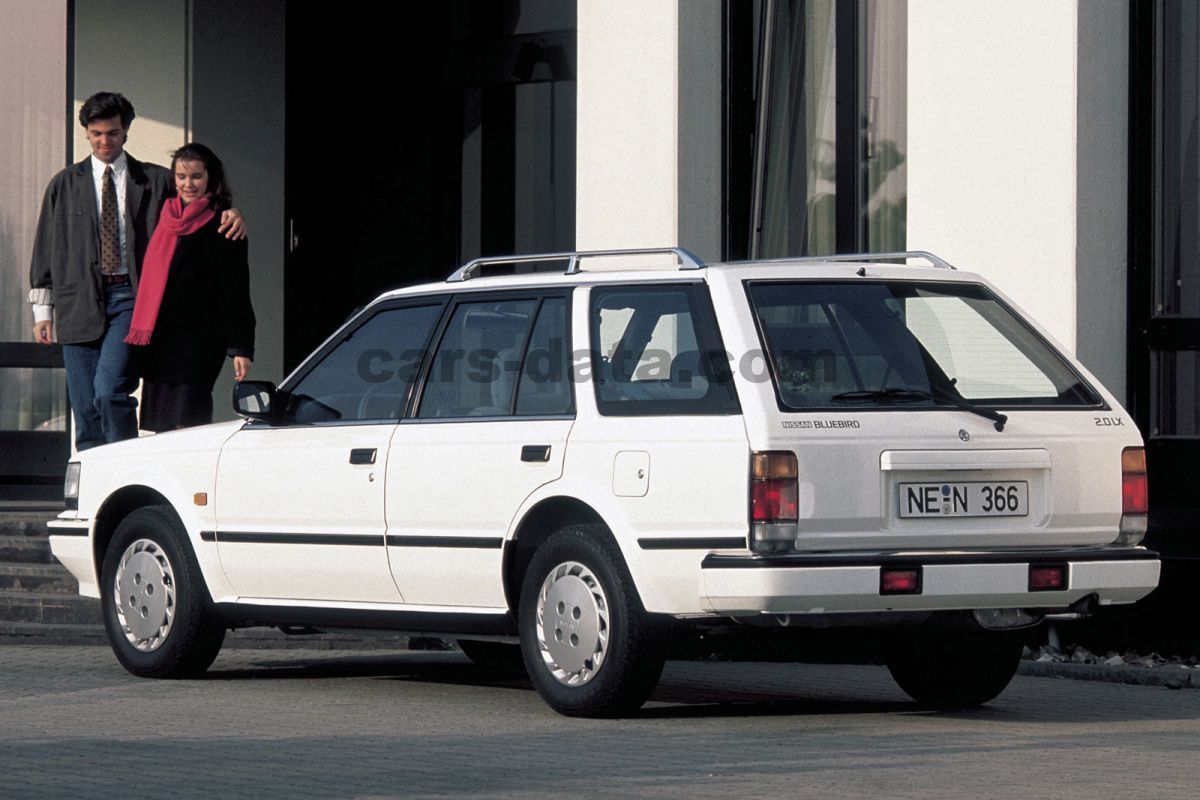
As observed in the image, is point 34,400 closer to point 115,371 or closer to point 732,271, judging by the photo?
point 115,371

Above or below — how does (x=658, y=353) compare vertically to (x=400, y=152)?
below

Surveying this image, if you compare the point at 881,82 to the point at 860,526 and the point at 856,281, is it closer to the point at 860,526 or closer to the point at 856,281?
the point at 856,281

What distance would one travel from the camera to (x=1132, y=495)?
8.69m

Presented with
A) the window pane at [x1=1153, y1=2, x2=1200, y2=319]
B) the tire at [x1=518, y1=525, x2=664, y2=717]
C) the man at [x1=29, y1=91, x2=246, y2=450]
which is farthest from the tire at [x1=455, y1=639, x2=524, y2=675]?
the window pane at [x1=1153, y1=2, x2=1200, y2=319]

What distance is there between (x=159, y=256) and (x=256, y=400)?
2434 mm

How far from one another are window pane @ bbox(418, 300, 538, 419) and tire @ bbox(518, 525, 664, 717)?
2.39 feet

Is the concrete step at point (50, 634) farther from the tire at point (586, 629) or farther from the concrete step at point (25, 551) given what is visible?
the tire at point (586, 629)

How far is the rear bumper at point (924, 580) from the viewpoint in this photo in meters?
8.01

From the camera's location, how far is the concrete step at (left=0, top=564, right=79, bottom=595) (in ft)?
40.8

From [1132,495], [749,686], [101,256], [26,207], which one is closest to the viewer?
[1132,495]

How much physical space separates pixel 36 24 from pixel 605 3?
5012 millimetres

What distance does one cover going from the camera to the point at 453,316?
955 centimetres

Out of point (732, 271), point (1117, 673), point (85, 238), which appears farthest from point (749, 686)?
point (85, 238)

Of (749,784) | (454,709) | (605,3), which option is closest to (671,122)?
(605,3)
